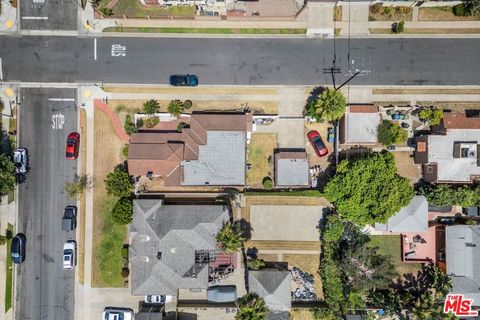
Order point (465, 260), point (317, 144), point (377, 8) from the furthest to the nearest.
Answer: point (377, 8) → point (317, 144) → point (465, 260)

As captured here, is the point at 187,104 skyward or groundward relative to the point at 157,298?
skyward

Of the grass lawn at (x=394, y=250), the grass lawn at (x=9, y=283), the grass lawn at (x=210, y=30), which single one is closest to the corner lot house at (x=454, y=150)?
the grass lawn at (x=394, y=250)

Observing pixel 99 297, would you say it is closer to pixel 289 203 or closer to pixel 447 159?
pixel 289 203

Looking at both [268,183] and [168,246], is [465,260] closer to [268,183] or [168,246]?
[268,183]

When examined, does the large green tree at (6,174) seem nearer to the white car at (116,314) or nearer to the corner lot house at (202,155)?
the corner lot house at (202,155)

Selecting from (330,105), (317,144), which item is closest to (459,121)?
(330,105)

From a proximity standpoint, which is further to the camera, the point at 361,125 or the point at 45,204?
the point at 45,204

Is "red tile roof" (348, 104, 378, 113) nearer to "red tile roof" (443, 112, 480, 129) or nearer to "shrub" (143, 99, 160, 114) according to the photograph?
"red tile roof" (443, 112, 480, 129)
